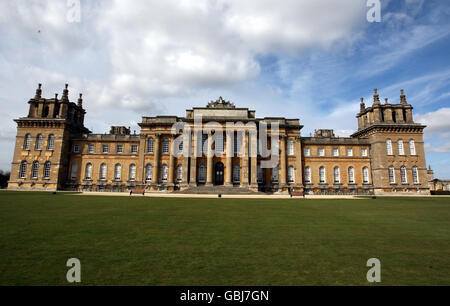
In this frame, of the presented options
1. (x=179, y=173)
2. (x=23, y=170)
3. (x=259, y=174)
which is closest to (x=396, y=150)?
(x=259, y=174)

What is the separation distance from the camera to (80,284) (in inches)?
156

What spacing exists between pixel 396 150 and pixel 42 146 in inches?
2421

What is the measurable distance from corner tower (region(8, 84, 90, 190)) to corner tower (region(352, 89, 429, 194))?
5433 cm

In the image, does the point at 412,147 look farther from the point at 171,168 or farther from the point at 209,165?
the point at 171,168

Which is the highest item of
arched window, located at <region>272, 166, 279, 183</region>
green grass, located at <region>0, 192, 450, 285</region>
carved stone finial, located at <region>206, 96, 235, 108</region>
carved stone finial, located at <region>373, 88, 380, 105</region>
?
carved stone finial, located at <region>373, 88, 380, 105</region>

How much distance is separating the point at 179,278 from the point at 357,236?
6.16 m

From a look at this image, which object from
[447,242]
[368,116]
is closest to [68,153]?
[447,242]

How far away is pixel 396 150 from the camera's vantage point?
41.6 metres

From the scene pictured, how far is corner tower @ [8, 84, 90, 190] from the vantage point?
133ft

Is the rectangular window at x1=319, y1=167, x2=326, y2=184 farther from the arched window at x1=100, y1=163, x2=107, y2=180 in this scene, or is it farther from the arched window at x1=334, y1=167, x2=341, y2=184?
the arched window at x1=100, y1=163, x2=107, y2=180

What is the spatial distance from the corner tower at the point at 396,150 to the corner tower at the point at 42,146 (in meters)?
54.3

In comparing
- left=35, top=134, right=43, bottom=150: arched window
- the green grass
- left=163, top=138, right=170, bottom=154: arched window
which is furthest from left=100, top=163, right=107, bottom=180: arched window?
the green grass
